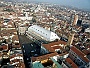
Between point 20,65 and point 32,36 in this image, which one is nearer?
point 20,65

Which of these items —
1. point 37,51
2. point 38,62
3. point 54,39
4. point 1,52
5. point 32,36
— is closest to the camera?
point 38,62

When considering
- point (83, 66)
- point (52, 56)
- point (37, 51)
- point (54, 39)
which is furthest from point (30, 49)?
point (83, 66)

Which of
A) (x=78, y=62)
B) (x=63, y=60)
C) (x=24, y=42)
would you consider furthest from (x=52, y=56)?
(x=24, y=42)

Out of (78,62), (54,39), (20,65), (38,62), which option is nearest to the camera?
(20,65)

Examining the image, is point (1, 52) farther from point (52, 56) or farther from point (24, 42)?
point (24, 42)

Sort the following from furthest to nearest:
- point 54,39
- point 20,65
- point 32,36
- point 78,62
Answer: point 32,36 → point 54,39 → point 78,62 → point 20,65

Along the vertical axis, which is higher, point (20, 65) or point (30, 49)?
point (20, 65)

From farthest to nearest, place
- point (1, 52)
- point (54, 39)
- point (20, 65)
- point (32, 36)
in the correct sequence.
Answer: point (32, 36)
point (54, 39)
point (1, 52)
point (20, 65)

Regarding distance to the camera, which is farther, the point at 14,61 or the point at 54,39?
the point at 54,39

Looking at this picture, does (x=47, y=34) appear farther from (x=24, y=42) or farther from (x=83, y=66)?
(x=83, y=66)
